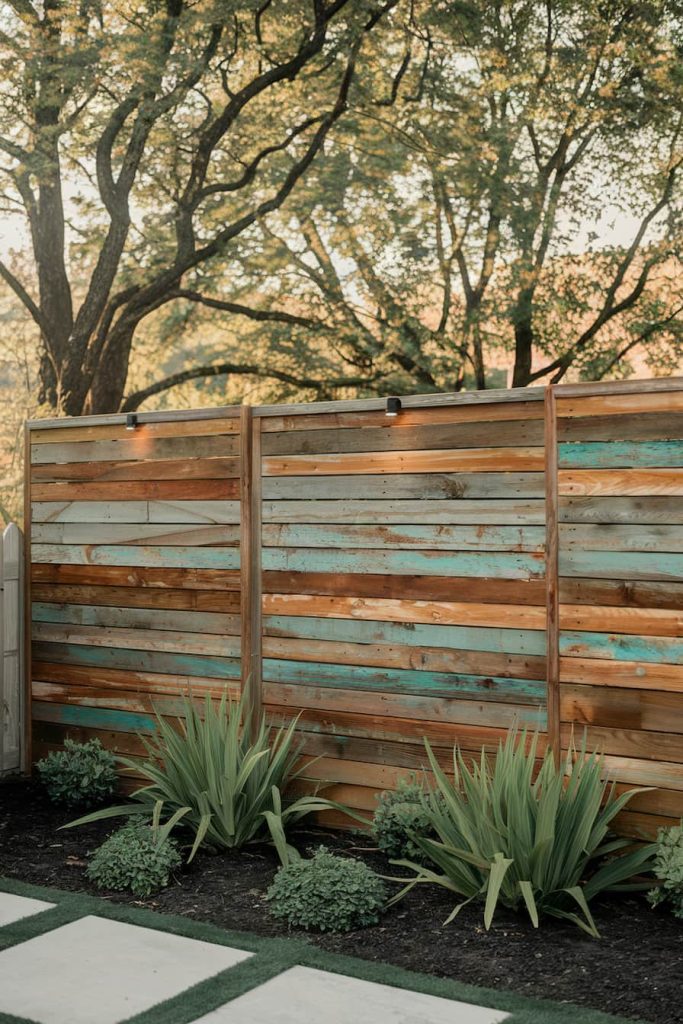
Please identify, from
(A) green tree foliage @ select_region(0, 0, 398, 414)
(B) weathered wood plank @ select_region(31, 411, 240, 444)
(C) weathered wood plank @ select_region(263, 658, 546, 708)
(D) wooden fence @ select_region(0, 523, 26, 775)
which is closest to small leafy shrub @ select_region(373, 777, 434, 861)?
(C) weathered wood plank @ select_region(263, 658, 546, 708)

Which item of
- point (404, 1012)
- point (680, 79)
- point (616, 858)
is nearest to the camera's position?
point (404, 1012)

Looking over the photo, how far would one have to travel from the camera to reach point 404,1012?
8.55 ft

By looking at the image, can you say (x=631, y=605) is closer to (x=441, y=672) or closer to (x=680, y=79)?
(x=441, y=672)

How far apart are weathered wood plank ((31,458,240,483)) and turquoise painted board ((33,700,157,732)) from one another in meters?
1.13

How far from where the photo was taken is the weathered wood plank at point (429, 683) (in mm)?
3809

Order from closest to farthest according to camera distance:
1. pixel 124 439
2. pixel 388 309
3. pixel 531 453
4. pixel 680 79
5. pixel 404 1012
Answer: pixel 404 1012
pixel 531 453
pixel 124 439
pixel 680 79
pixel 388 309

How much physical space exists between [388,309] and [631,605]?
9.24m

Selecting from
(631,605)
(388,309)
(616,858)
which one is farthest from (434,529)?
(388,309)

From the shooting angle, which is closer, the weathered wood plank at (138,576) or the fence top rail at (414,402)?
the fence top rail at (414,402)

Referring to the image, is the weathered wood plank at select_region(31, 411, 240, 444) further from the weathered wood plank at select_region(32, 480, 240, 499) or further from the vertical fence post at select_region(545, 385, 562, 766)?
the vertical fence post at select_region(545, 385, 562, 766)

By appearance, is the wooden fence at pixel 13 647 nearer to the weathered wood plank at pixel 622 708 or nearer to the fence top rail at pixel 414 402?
the fence top rail at pixel 414 402

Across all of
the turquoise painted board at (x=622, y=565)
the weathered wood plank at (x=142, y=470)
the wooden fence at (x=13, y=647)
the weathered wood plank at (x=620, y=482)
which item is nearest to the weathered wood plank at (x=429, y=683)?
the turquoise painted board at (x=622, y=565)

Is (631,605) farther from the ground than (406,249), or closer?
closer

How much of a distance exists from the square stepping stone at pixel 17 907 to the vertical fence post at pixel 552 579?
6.16 ft
